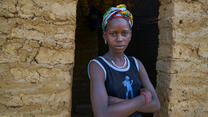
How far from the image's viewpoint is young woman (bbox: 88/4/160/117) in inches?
56.6

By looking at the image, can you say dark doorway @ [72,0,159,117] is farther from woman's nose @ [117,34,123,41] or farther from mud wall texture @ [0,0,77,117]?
woman's nose @ [117,34,123,41]

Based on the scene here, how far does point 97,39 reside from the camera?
5590mm

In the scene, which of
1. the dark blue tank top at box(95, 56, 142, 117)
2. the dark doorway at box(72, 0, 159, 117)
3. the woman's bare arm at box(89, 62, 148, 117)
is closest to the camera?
the woman's bare arm at box(89, 62, 148, 117)

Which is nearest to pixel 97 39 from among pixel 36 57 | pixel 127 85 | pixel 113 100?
pixel 36 57

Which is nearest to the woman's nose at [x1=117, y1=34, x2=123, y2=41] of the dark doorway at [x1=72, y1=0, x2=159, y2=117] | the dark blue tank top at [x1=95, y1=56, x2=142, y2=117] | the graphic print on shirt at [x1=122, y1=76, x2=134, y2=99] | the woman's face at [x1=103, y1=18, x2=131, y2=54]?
the woman's face at [x1=103, y1=18, x2=131, y2=54]

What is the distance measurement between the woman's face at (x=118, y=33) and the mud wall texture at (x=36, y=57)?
0.43m

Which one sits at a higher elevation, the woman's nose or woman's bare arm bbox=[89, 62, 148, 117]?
the woman's nose

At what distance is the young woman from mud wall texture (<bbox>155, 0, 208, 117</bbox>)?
24.2 inches

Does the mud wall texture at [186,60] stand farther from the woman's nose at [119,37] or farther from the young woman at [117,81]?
the woman's nose at [119,37]

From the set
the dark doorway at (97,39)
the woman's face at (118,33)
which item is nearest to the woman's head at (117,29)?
the woman's face at (118,33)

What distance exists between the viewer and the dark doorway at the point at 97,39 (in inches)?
174

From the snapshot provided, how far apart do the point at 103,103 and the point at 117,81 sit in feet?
0.83

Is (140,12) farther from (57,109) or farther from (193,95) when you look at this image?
(57,109)

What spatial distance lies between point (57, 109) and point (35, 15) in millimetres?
960
